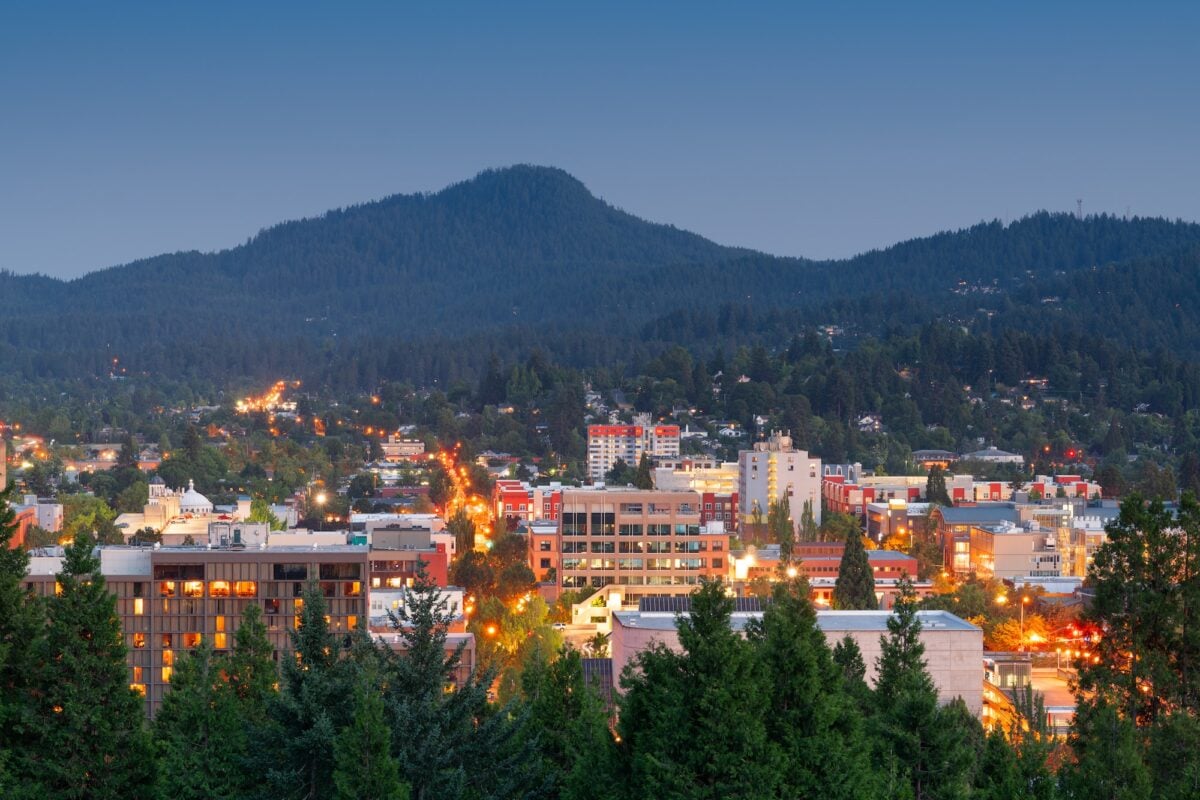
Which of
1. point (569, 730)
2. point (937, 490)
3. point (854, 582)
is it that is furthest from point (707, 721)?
point (937, 490)

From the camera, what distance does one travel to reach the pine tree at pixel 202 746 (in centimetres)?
2169

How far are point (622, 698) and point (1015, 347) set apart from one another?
10631 centimetres

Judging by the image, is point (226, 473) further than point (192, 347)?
No

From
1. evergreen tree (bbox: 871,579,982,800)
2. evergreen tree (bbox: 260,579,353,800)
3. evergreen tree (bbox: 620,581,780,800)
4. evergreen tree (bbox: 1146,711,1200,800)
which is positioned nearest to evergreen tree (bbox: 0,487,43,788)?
evergreen tree (bbox: 260,579,353,800)

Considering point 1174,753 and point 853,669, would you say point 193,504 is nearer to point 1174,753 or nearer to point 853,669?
point 853,669

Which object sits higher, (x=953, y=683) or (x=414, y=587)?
(x=414, y=587)

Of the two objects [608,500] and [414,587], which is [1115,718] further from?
[608,500]

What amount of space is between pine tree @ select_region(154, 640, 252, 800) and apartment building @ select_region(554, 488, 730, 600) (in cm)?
3547

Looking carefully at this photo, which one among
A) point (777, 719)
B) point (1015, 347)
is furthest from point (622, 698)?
point (1015, 347)

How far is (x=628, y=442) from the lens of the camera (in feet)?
331

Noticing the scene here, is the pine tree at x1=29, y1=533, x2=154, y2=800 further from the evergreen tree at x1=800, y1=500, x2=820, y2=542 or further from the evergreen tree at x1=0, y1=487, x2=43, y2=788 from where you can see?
the evergreen tree at x1=800, y1=500, x2=820, y2=542

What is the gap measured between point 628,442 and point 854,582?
50417mm

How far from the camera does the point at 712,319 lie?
17150cm

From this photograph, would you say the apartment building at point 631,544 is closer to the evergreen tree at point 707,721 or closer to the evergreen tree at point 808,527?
the evergreen tree at point 808,527
